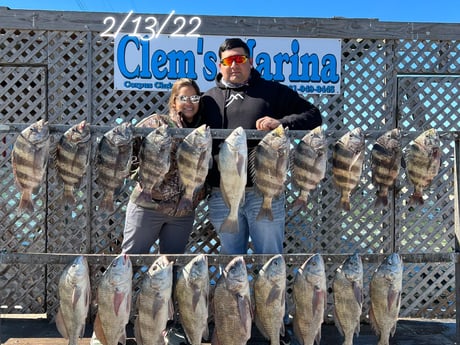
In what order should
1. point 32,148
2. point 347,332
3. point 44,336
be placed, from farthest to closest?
point 44,336 < point 347,332 < point 32,148

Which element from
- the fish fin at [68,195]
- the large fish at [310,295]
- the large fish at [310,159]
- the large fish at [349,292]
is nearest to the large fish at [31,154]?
the fish fin at [68,195]

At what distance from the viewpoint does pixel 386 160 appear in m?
2.78

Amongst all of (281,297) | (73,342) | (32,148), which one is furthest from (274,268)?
(32,148)

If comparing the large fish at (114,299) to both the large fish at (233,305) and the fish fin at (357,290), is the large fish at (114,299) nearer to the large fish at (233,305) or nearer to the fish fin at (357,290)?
the large fish at (233,305)

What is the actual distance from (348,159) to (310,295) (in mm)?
863

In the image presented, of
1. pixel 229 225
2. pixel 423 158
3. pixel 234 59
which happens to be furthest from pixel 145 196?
pixel 423 158

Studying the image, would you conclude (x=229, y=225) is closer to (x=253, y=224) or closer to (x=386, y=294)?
(x=253, y=224)

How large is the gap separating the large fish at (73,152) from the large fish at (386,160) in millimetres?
1807

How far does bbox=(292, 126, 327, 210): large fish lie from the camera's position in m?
2.68

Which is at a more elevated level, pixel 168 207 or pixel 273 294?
pixel 168 207

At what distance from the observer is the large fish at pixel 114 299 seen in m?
2.48

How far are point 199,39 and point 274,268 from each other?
→ 278 cm

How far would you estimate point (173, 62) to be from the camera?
14.7 ft

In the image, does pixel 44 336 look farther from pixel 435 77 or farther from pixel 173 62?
pixel 435 77
